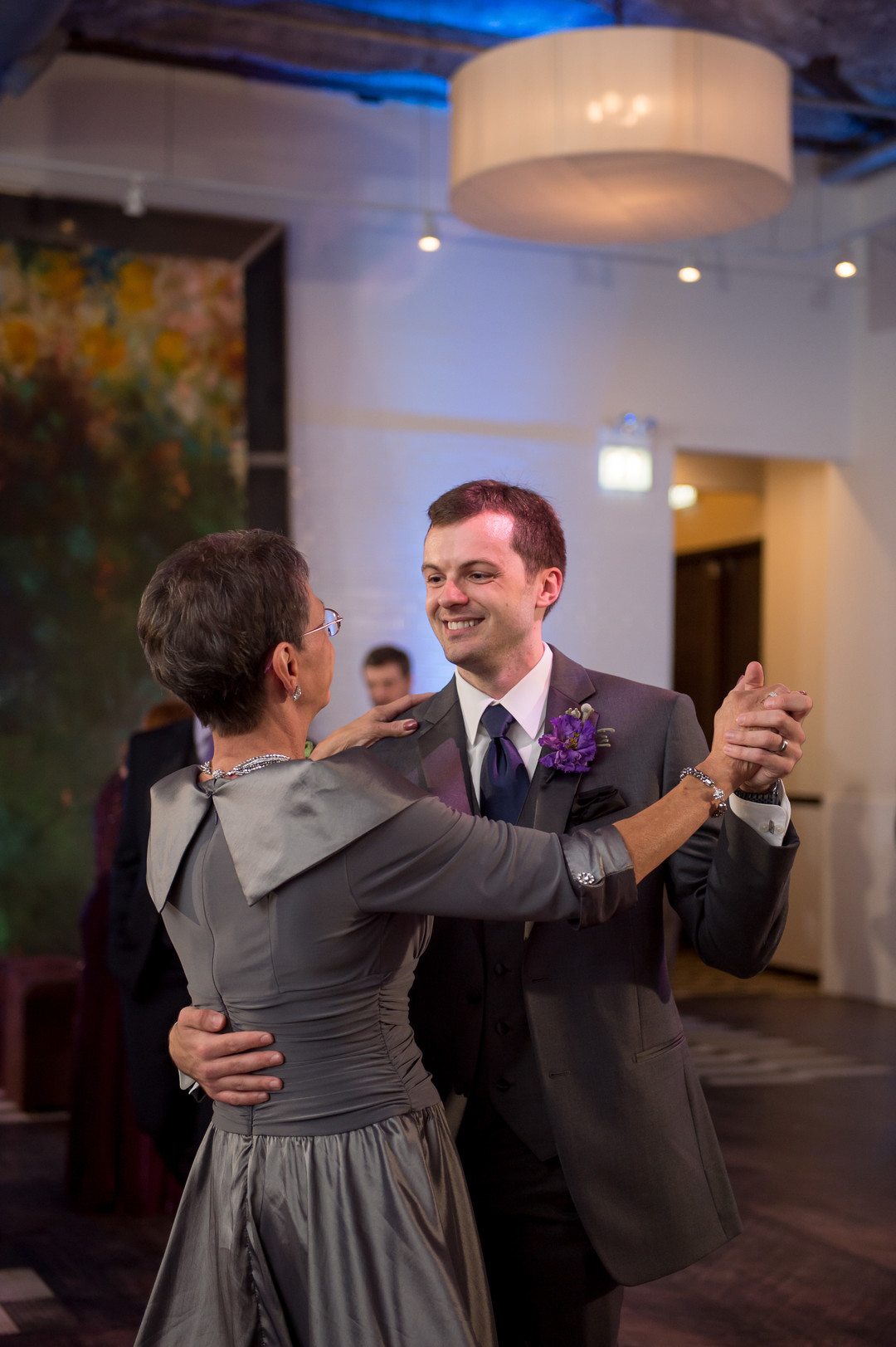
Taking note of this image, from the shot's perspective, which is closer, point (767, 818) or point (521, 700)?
point (767, 818)

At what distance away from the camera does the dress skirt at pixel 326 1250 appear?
1618 millimetres

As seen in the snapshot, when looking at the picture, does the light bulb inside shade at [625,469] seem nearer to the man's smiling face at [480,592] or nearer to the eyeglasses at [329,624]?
the man's smiling face at [480,592]

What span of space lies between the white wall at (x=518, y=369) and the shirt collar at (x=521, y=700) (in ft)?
16.4

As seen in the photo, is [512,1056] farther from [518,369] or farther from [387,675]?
[518,369]

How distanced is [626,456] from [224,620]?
649 cm

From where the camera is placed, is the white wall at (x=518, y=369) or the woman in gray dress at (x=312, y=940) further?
the white wall at (x=518, y=369)

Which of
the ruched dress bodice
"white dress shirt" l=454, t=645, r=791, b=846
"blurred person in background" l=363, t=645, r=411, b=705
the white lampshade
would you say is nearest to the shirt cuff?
"white dress shirt" l=454, t=645, r=791, b=846

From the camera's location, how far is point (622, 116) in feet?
15.5

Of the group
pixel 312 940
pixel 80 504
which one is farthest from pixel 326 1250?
pixel 80 504

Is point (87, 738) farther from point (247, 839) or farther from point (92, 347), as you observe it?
point (247, 839)

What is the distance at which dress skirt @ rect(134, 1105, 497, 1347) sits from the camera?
1618mm

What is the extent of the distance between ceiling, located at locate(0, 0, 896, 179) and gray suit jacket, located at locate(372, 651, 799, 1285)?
15.8ft

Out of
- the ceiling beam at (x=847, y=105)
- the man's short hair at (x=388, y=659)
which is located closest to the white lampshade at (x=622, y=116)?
the man's short hair at (x=388, y=659)

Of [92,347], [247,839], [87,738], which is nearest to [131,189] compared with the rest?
[92,347]
